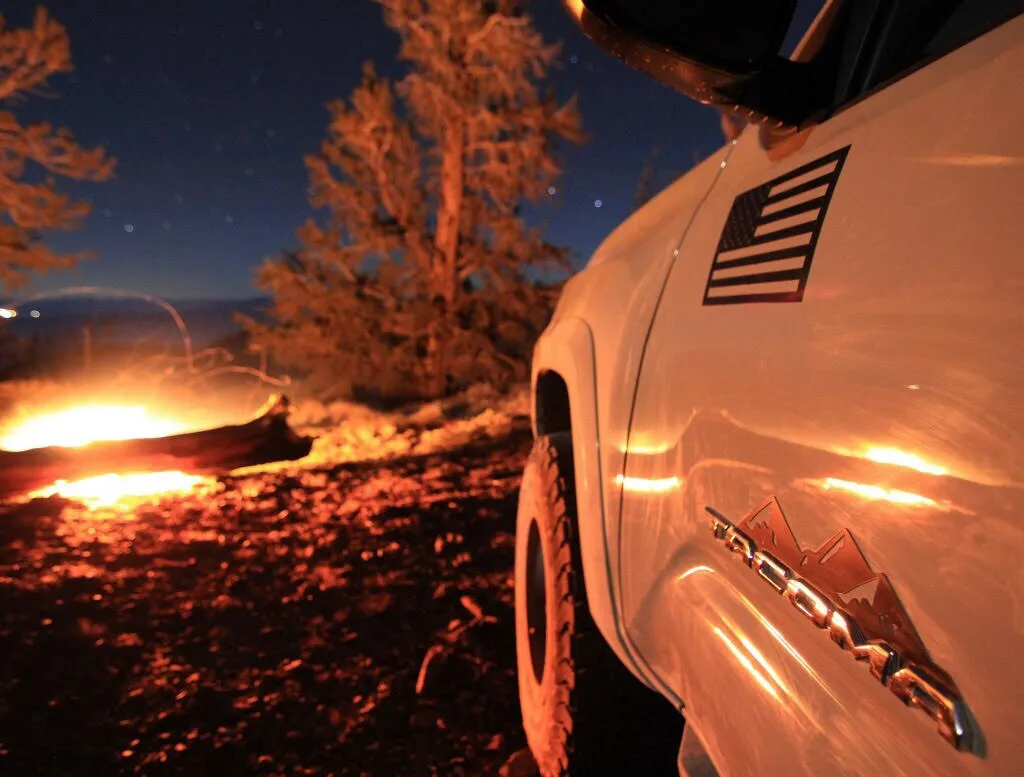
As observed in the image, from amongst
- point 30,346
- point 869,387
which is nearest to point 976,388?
point 869,387

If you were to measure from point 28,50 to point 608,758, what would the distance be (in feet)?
32.5

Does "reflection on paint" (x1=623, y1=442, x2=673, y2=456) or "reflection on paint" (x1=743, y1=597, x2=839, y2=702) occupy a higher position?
"reflection on paint" (x1=623, y1=442, x2=673, y2=456)

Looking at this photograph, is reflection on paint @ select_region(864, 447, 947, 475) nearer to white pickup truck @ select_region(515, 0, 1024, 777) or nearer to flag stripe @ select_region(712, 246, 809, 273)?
white pickup truck @ select_region(515, 0, 1024, 777)

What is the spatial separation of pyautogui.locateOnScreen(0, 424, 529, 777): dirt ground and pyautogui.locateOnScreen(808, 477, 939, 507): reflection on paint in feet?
7.01

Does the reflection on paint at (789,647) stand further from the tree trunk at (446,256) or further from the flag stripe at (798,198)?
the tree trunk at (446,256)

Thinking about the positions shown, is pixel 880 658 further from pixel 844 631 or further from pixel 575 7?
pixel 575 7

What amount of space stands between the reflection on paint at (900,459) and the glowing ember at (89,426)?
8008 mm

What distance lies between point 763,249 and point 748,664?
2.14 feet

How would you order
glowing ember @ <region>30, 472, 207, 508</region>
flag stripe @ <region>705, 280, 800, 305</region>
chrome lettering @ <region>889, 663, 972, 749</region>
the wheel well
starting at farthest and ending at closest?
glowing ember @ <region>30, 472, 207, 508</region>, the wheel well, flag stripe @ <region>705, 280, 800, 305</region>, chrome lettering @ <region>889, 663, 972, 749</region>

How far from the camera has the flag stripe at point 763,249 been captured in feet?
3.46

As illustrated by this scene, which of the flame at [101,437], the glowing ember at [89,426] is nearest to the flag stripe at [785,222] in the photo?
the flame at [101,437]

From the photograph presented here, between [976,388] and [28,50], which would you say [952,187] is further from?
[28,50]

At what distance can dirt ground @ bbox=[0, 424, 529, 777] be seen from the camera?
2.63 metres

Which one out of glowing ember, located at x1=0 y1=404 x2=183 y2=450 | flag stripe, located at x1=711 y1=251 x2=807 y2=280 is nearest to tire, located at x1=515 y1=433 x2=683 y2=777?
flag stripe, located at x1=711 y1=251 x2=807 y2=280
